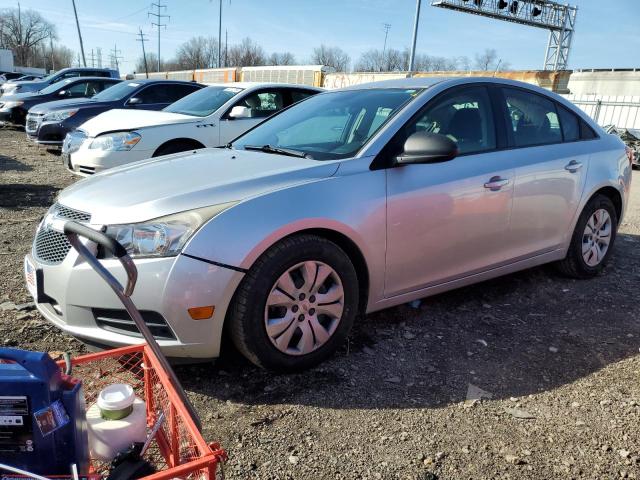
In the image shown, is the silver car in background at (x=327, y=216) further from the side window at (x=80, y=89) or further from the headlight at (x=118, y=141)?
the side window at (x=80, y=89)

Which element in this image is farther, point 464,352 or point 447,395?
point 464,352

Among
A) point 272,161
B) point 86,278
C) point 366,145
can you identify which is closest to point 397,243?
point 366,145

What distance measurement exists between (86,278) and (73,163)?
4958 mm

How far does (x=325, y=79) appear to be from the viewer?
26781 millimetres

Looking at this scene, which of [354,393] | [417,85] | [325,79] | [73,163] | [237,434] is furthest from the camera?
[325,79]

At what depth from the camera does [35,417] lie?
4.70ft

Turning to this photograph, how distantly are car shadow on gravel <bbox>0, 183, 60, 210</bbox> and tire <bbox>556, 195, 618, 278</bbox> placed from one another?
19.1 feet

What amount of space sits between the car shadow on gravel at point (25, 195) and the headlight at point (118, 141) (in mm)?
981

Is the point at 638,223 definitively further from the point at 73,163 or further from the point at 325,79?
the point at 325,79

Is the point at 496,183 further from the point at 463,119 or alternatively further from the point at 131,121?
the point at 131,121

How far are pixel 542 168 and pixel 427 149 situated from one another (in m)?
1.31

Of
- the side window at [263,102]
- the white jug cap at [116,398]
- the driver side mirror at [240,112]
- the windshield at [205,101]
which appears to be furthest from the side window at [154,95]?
the white jug cap at [116,398]

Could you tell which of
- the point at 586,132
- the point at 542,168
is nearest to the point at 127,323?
the point at 542,168

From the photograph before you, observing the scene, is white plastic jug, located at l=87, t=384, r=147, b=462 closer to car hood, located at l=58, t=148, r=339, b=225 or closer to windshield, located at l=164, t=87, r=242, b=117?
car hood, located at l=58, t=148, r=339, b=225
